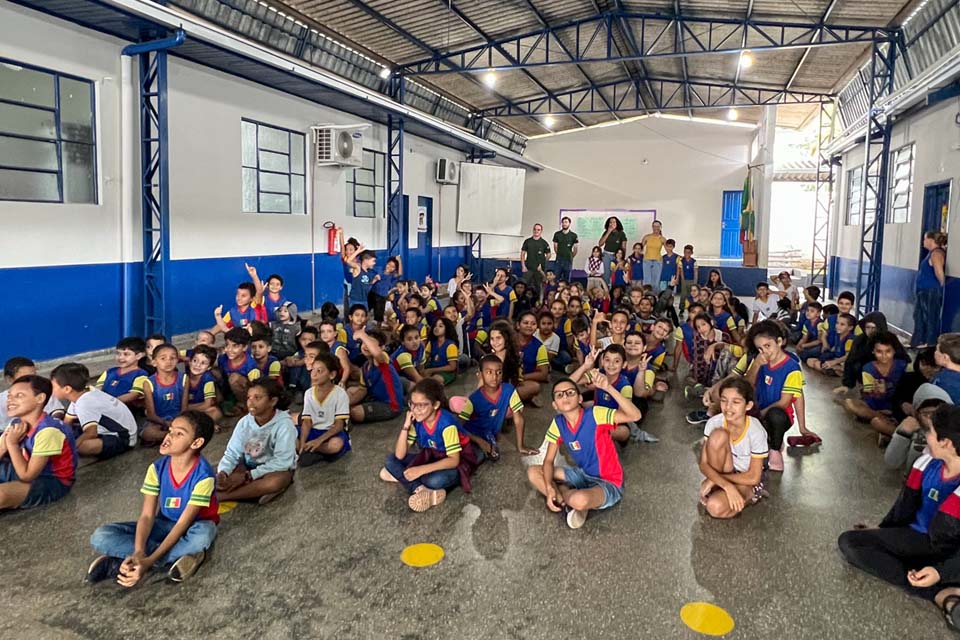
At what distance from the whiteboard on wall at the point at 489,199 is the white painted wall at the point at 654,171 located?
2.20 meters

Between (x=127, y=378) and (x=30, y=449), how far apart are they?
1.44 metres

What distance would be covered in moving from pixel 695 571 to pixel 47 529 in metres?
3.10

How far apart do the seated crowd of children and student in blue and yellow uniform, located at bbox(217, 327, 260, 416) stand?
2cm

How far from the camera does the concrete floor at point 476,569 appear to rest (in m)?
2.72

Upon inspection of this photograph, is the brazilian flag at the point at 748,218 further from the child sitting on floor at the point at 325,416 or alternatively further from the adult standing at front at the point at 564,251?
the child sitting on floor at the point at 325,416

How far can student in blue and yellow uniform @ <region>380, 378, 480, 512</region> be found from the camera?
392cm

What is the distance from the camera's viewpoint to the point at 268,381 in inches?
157

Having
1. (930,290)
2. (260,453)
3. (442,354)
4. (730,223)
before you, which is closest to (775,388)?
(442,354)

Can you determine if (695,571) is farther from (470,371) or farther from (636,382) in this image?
(470,371)

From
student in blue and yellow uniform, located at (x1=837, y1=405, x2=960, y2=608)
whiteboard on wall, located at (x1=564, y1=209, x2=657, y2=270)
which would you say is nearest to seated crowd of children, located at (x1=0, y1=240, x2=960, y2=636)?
student in blue and yellow uniform, located at (x1=837, y1=405, x2=960, y2=608)

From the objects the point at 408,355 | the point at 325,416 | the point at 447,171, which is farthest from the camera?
the point at 447,171

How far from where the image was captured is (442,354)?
675cm

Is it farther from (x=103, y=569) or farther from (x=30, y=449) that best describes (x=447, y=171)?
(x=103, y=569)

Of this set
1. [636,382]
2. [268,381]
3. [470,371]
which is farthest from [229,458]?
[470,371]
